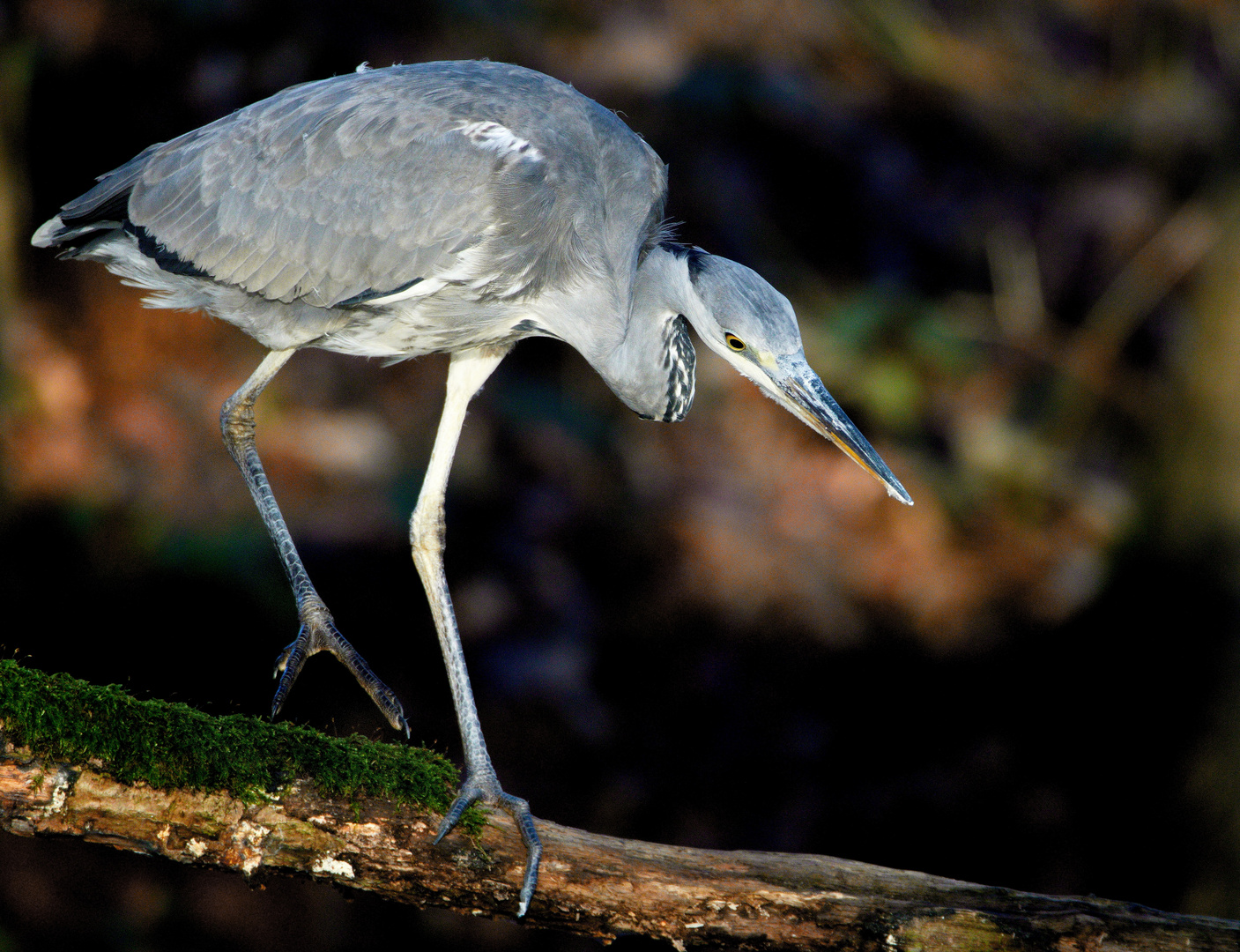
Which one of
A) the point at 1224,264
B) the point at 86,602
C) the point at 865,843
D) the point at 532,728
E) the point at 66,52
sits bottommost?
the point at 865,843

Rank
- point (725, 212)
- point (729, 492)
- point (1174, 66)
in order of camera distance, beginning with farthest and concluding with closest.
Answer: point (1174, 66)
point (725, 212)
point (729, 492)

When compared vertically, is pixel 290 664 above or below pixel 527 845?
below

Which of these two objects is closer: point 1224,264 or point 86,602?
point 86,602

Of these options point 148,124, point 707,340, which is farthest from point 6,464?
point 707,340

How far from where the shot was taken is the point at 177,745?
2615 millimetres

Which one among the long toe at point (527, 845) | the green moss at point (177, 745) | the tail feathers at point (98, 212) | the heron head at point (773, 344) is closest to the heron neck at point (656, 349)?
the heron head at point (773, 344)

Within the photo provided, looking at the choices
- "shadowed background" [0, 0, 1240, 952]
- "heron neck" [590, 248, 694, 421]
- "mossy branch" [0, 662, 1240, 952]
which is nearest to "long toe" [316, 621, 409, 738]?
"mossy branch" [0, 662, 1240, 952]

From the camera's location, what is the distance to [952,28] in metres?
9.96

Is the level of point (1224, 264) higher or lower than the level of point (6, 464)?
higher

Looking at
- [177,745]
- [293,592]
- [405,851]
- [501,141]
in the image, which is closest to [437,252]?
[501,141]

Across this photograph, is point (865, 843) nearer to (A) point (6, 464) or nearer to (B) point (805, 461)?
(B) point (805, 461)

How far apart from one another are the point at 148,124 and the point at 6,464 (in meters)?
2.33

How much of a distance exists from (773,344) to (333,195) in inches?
62.1

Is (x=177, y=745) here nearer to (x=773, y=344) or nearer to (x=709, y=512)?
(x=773, y=344)
